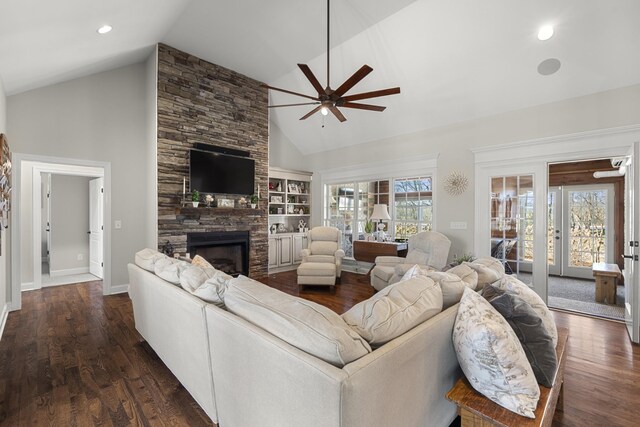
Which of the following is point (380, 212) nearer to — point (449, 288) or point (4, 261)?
point (449, 288)

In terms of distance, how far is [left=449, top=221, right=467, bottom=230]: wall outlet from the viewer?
4.67 meters

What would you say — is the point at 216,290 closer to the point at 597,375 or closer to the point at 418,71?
the point at 597,375

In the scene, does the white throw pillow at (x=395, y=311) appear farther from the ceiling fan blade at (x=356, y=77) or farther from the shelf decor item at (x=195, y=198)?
the shelf decor item at (x=195, y=198)

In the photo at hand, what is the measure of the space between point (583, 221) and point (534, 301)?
18.8ft

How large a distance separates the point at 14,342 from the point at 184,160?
289 cm

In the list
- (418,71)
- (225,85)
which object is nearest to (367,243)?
(418,71)

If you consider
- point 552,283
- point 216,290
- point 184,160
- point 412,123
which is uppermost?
point 412,123

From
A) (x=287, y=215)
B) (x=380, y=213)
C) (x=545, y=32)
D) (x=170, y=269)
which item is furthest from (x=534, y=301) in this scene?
(x=287, y=215)

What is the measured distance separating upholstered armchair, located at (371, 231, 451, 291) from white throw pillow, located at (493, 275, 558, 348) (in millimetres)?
2180

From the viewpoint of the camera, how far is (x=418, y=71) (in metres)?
4.26

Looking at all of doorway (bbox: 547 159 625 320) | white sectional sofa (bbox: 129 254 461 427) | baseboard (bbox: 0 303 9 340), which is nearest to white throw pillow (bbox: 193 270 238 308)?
white sectional sofa (bbox: 129 254 461 427)

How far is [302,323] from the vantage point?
1.14 m

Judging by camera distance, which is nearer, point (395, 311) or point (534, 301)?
point (395, 311)

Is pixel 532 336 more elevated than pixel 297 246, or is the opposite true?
pixel 532 336
